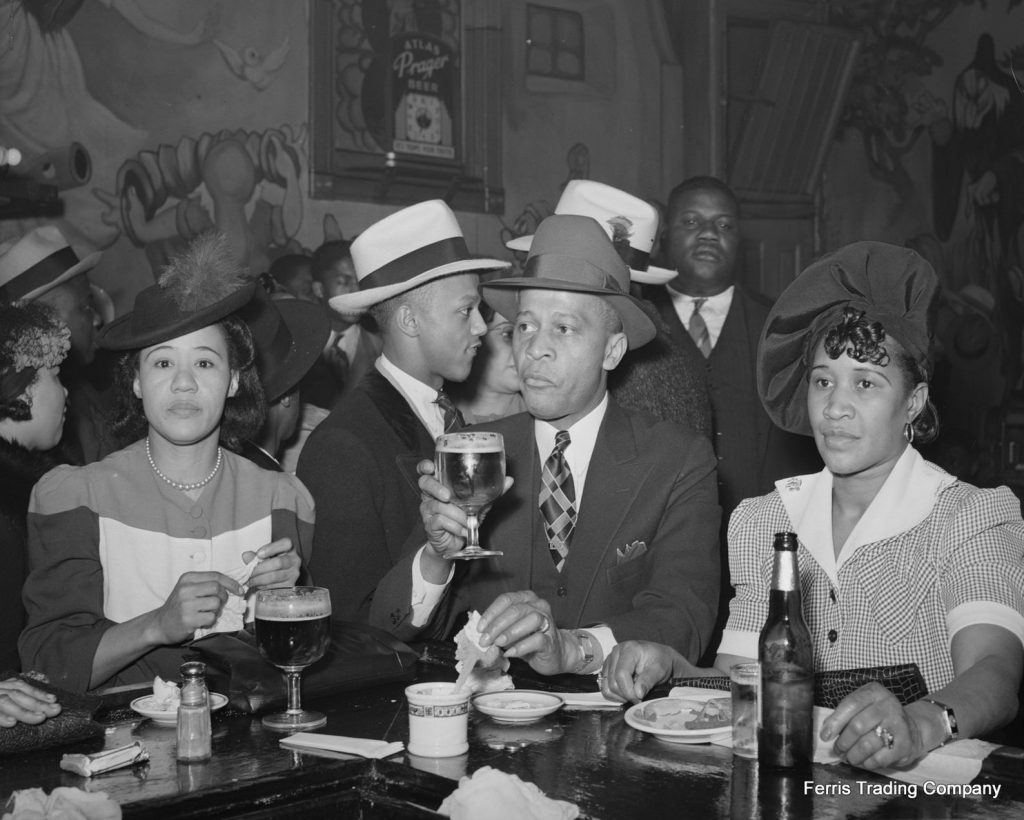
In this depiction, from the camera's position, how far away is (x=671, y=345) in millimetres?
4125

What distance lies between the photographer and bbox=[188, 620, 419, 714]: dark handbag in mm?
2434

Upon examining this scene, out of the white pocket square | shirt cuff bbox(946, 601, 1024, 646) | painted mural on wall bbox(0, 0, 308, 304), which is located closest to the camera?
shirt cuff bbox(946, 601, 1024, 646)

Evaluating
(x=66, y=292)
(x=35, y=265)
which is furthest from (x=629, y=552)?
(x=35, y=265)

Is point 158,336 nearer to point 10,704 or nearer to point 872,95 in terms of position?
point 10,704

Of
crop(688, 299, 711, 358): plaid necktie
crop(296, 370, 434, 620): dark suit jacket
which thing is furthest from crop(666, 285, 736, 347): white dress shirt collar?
crop(296, 370, 434, 620): dark suit jacket

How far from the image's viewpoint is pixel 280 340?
381cm

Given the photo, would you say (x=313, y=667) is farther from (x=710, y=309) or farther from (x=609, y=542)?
(x=710, y=309)

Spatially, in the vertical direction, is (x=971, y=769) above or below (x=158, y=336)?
below

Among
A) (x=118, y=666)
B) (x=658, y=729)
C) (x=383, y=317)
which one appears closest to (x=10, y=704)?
(x=118, y=666)

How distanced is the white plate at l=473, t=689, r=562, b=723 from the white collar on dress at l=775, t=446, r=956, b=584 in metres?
0.87

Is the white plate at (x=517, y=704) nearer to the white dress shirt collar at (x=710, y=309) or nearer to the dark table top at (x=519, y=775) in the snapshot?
the dark table top at (x=519, y=775)

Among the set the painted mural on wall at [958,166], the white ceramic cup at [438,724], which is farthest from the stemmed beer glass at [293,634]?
the painted mural on wall at [958,166]

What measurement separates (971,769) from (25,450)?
116 inches

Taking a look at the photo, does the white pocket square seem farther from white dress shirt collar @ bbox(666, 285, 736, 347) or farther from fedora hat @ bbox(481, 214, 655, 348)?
white dress shirt collar @ bbox(666, 285, 736, 347)
